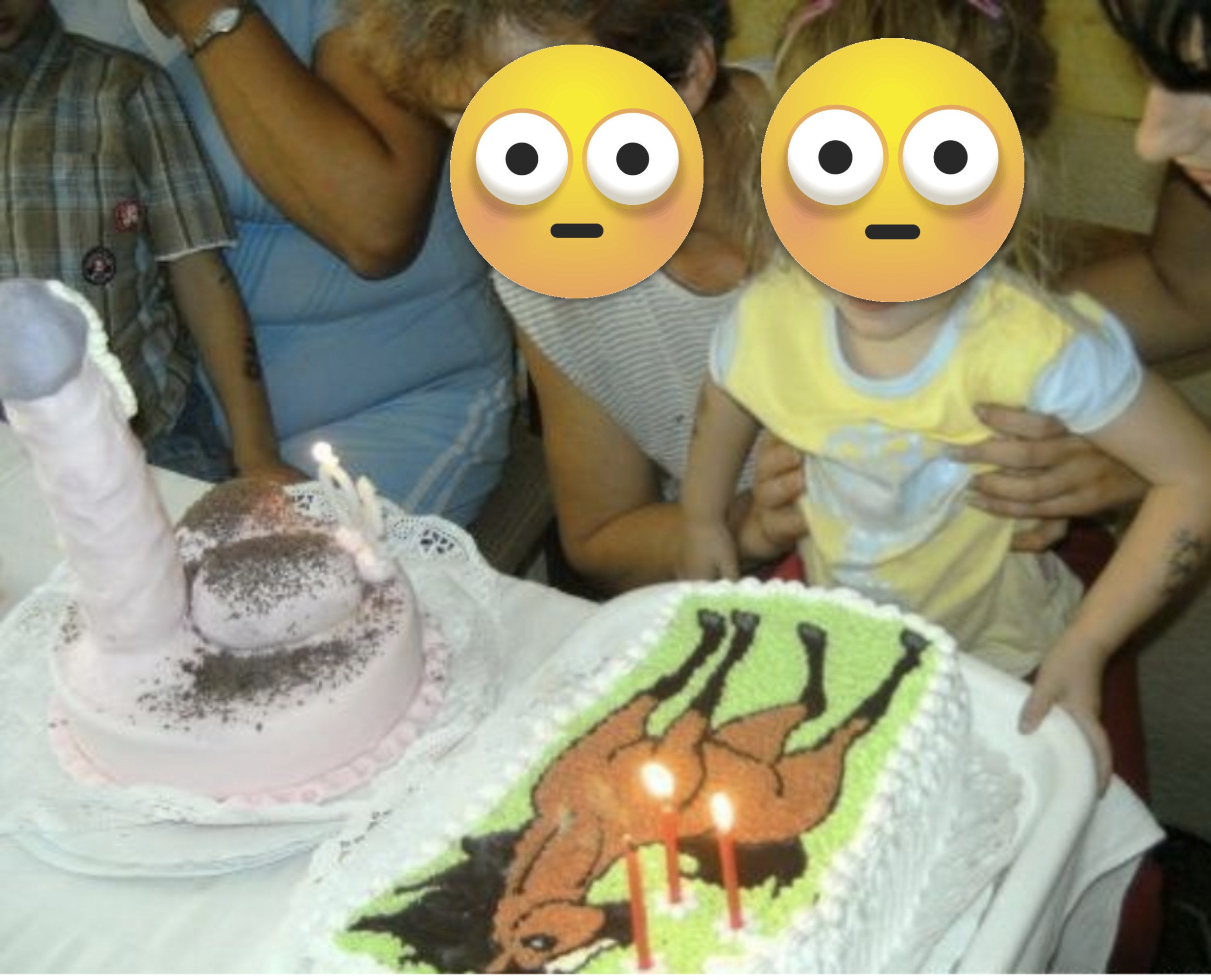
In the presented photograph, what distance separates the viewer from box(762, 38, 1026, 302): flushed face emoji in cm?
65

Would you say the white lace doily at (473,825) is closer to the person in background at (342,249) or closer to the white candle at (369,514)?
the white candle at (369,514)

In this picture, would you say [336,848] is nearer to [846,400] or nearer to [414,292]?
[846,400]

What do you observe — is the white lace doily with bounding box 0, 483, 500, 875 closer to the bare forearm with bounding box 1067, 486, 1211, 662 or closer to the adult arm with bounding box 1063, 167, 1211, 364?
the bare forearm with bounding box 1067, 486, 1211, 662

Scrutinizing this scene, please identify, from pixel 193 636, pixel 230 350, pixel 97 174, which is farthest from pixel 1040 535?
pixel 97 174

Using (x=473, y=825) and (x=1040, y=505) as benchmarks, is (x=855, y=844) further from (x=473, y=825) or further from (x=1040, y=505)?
(x=1040, y=505)

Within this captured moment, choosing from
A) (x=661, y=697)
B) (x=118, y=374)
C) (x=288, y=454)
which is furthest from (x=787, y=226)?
(x=288, y=454)

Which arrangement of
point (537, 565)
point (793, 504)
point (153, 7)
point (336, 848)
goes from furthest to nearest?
point (537, 565), point (153, 7), point (793, 504), point (336, 848)

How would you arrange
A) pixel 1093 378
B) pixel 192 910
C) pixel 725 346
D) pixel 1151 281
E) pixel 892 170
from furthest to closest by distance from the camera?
pixel 1151 281 → pixel 725 346 → pixel 1093 378 → pixel 192 910 → pixel 892 170

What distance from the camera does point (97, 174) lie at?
128 cm

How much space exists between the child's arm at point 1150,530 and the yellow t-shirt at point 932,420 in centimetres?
2

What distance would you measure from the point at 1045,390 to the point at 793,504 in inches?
8.8

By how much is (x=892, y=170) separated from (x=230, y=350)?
0.81 meters

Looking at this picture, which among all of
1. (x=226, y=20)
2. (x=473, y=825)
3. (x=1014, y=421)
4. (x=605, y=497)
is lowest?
(x=605, y=497)

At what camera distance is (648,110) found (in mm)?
694
